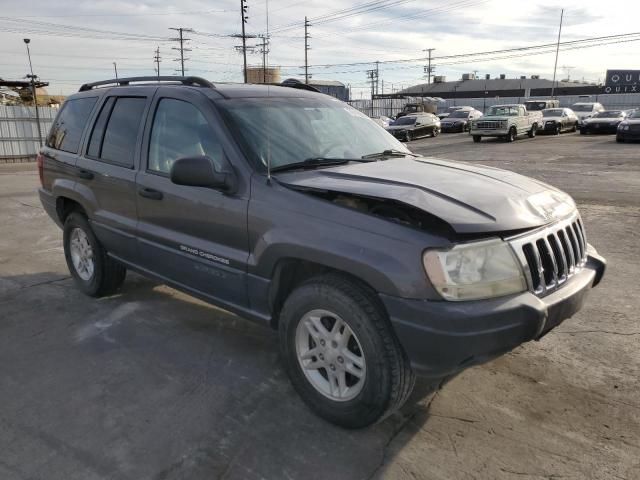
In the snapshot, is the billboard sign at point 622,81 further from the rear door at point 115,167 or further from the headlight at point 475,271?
the headlight at point 475,271

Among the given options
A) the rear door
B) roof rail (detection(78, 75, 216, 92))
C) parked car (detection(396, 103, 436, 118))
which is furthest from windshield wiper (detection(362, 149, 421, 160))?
parked car (detection(396, 103, 436, 118))

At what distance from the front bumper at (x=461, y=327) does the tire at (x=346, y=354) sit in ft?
0.40

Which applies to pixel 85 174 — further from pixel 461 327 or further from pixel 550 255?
pixel 550 255

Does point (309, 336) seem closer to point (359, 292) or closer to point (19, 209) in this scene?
point (359, 292)

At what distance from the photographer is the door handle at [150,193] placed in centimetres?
374

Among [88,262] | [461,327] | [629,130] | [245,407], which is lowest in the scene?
[245,407]

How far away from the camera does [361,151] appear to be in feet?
12.5

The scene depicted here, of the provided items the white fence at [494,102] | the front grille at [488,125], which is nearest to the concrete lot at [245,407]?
the front grille at [488,125]

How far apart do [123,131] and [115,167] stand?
0.30m

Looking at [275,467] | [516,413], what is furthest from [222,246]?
[516,413]

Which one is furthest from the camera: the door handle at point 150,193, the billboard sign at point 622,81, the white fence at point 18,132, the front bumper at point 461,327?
the billboard sign at point 622,81

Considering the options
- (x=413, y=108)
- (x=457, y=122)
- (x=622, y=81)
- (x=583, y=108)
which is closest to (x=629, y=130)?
(x=583, y=108)

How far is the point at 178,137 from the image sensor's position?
12.1ft

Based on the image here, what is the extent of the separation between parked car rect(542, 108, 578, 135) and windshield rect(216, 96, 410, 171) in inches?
1141
